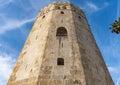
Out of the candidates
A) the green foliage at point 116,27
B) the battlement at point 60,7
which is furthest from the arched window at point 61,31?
the green foliage at point 116,27

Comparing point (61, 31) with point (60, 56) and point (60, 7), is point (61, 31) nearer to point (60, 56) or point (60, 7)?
point (60, 56)

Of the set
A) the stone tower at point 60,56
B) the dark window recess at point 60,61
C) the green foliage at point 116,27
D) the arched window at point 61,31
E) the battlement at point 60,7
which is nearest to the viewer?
the green foliage at point 116,27

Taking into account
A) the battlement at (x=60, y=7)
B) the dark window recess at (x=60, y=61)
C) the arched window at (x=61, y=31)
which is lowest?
the dark window recess at (x=60, y=61)

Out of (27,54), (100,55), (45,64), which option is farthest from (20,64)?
(100,55)

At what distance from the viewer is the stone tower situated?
22.2 m

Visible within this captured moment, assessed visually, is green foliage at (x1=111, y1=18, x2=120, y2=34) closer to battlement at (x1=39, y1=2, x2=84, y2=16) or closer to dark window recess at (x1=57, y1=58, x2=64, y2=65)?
dark window recess at (x1=57, y1=58, x2=64, y2=65)

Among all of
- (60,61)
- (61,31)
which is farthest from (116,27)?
(61,31)

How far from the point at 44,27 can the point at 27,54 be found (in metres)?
4.21

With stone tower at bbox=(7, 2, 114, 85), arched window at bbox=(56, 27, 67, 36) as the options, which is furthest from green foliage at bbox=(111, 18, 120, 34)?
arched window at bbox=(56, 27, 67, 36)

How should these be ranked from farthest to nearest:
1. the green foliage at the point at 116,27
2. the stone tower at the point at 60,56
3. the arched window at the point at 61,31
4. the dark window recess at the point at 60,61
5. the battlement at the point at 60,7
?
the battlement at the point at 60,7 < the arched window at the point at 61,31 < the dark window recess at the point at 60,61 < the stone tower at the point at 60,56 < the green foliage at the point at 116,27

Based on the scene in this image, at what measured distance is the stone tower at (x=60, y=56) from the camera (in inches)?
875

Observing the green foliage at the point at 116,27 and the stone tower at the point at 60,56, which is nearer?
the green foliage at the point at 116,27

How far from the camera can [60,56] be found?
23.8m

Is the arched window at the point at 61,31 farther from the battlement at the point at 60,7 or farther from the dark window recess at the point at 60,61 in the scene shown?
the battlement at the point at 60,7
